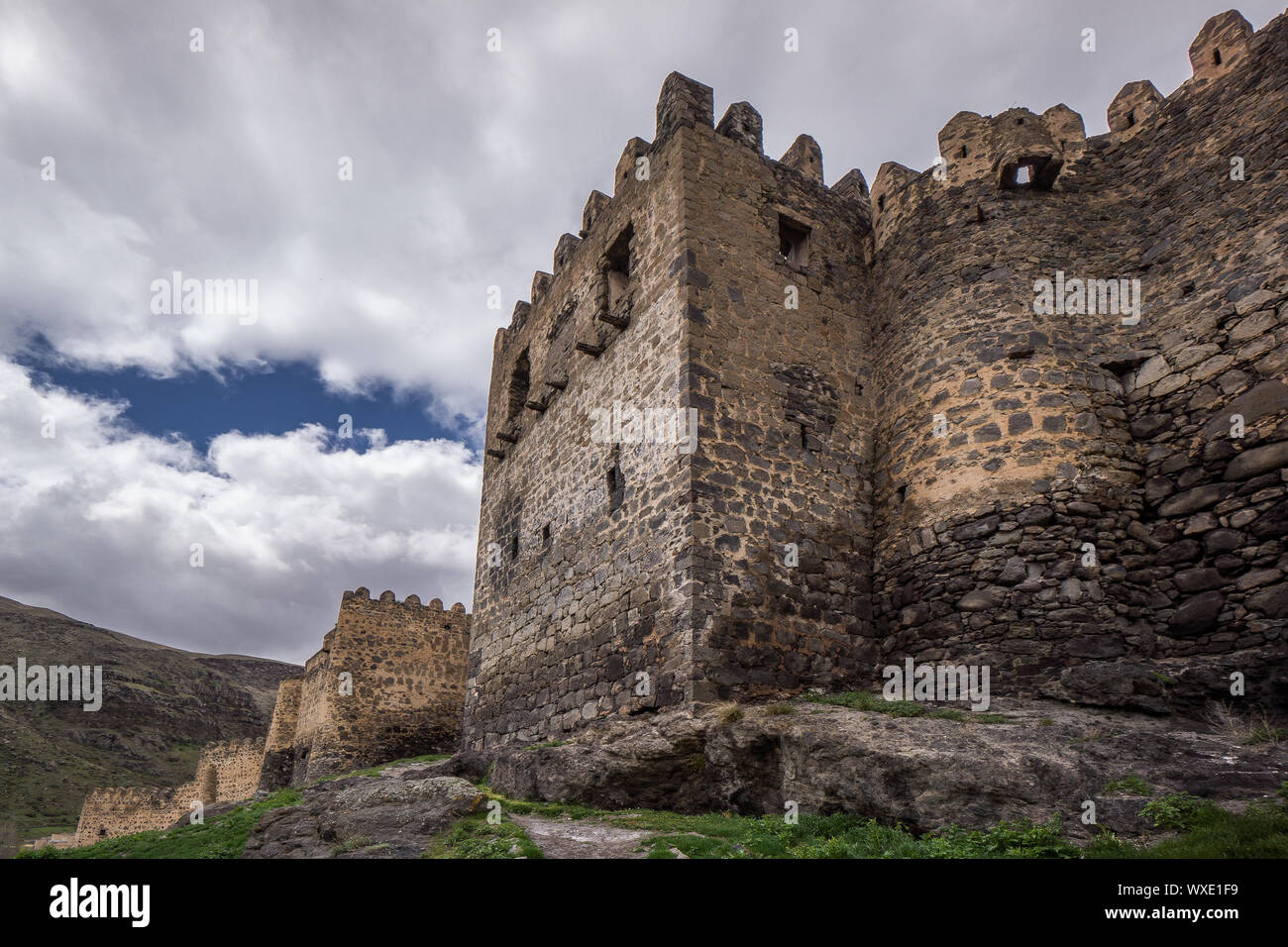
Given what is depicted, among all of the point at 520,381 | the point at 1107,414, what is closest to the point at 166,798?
the point at 520,381

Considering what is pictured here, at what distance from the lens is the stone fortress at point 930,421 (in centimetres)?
924

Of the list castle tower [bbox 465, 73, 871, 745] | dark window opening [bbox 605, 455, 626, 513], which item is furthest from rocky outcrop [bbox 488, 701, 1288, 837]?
dark window opening [bbox 605, 455, 626, 513]

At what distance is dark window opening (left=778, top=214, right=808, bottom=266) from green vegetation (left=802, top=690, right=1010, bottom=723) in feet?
21.9

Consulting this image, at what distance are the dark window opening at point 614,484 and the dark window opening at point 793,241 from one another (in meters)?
4.31

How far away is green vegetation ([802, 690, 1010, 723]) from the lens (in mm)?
8090

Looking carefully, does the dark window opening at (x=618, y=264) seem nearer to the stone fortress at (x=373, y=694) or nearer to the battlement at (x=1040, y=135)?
the battlement at (x=1040, y=135)

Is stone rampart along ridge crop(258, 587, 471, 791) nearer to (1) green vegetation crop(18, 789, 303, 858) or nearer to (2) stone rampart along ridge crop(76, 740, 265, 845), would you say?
(2) stone rampart along ridge crop(76, 740, 265, 845)

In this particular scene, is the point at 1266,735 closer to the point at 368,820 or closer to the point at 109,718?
the point at 368,820

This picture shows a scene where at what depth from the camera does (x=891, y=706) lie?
28.9ft

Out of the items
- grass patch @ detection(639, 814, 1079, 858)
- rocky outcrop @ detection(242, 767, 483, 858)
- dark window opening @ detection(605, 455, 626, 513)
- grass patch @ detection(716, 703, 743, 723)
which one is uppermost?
dark window opening @ detection(605, 455, 626, 513)

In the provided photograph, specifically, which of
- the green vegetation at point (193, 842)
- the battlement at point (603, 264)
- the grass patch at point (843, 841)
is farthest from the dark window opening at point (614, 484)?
the green vegetation at point (193, 842)

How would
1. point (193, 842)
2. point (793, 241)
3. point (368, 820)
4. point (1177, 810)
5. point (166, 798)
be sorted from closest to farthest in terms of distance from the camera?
1. point (1177, 810)
2. point (368, 820)
3. point (193, 842)
4. point (793, 241)
5. point (166, 798)

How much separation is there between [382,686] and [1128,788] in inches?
733
